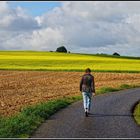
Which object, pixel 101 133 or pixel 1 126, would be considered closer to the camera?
A: pixel 101 133

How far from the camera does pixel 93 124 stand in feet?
55.9

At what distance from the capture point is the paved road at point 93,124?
1474cm

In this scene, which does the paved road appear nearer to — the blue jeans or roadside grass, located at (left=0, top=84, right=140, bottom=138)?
roadside grass, located at (left=0, top=84, right=140, bottom=138)

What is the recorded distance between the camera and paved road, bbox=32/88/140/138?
1474 cm

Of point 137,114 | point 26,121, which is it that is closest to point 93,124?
point 26,121

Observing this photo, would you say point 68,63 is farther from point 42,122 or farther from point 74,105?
point 42,122

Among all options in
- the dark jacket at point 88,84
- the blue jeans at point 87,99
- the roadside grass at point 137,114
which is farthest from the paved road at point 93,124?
the dark jacket at point 88,84

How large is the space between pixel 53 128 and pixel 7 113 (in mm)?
5541

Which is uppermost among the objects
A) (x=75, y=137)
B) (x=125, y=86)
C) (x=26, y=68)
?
(x=26, y=68)

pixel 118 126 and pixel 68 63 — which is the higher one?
pixel 68 63

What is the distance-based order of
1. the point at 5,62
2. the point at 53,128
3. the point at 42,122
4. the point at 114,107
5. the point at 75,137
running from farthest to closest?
the point at 5,62, the point at 114,107, the point at 42,122, the point at 53,128, the point at 75,137

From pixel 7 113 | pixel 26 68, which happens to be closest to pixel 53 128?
pixel 7 113

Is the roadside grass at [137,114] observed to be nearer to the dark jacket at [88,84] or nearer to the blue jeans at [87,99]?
the blue jeans at [87,99]

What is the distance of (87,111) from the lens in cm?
1975
